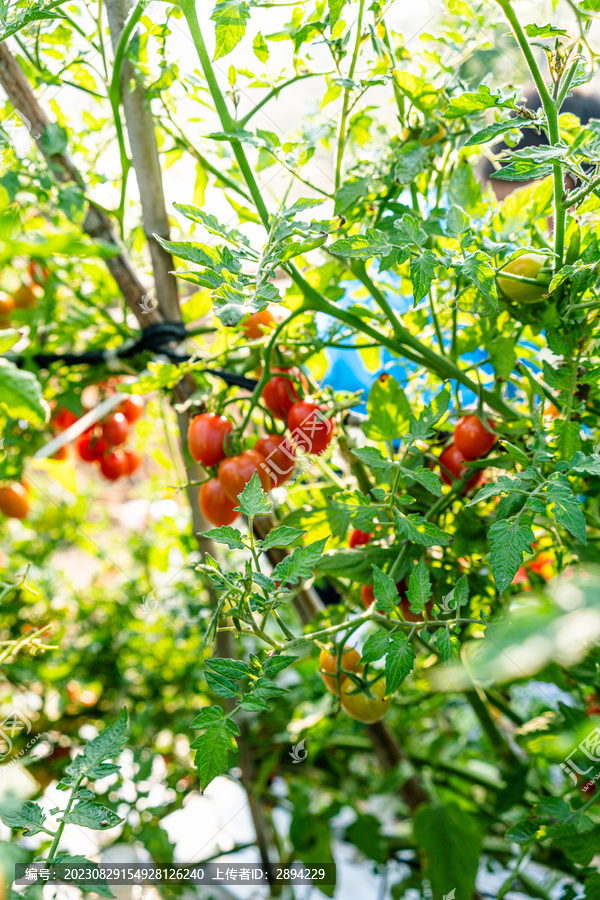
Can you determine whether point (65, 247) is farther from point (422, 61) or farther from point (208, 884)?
point (208, 884)

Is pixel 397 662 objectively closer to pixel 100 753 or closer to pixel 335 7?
pixel 100 753

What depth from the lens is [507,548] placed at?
0.30m

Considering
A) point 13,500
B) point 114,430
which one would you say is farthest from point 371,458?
point 13,500

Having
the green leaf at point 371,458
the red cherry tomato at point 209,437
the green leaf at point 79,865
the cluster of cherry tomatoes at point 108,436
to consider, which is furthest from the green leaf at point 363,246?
the cluster of cherry tomatoes at point 108,436

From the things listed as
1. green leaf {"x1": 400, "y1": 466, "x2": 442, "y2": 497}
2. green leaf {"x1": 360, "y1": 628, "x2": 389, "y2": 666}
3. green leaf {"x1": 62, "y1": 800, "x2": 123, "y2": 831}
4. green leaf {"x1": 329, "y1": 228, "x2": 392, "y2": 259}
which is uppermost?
green leaf {"x1": 329, "y1": 228, "x2": 392, "y2": 259}

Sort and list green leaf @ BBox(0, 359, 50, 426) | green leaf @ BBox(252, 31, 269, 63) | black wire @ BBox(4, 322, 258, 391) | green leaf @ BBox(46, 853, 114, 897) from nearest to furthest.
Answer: green leaf @ BBox(0, 359, 50, 426)
green leaf @ BBox(46, 853, 114, 897)
green leaf @ BBox(252, 31, 269, 63)
black wire @ BBox(4, 322, 258, 391)

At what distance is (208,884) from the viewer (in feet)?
2.72

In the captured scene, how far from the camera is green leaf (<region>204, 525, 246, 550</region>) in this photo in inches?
12.1

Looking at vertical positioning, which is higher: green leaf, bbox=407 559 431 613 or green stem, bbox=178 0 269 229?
green stem, bbox=178 0 269 229

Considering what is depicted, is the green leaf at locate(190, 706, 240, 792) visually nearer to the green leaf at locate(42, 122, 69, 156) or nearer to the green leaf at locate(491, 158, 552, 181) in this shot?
the green leaf at locate(491, 158, 552, 181)

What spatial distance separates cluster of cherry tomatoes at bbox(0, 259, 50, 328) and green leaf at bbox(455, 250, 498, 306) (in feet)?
1.92

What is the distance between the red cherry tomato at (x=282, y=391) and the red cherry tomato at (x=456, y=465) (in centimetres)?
12

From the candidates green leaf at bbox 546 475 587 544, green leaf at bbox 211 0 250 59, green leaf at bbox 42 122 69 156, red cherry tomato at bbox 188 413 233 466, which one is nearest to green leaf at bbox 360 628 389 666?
green leaf at bbox 546 475 587 544

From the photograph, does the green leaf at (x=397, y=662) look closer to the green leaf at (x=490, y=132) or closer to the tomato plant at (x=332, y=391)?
the tomato plant at (x=332, y=391)
